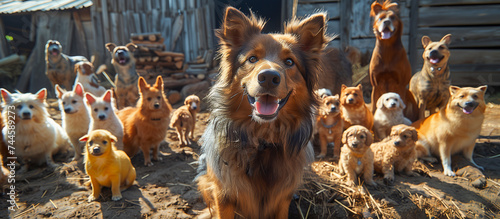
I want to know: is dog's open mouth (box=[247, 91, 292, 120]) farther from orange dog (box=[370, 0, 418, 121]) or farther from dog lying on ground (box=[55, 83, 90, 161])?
dog lying on ground (box=[55, 83, 90, 161])

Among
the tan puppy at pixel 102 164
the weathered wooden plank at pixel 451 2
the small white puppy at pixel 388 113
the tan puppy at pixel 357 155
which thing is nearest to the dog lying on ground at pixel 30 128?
the tan puppy at pixel 102 164

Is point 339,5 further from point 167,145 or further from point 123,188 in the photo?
point 123,188

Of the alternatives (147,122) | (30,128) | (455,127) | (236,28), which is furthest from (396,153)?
(30,128)

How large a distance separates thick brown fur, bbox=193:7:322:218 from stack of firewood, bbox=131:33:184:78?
6.84 meters

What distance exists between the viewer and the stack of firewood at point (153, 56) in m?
8.62

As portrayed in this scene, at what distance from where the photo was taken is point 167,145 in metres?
5.26

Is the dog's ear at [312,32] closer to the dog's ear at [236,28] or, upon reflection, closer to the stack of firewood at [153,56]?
the dog's ear at [236,28]

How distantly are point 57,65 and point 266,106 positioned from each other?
317 inches

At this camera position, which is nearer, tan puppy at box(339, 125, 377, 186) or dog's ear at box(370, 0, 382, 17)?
tan puppy at box(339, 125, 377, 186)

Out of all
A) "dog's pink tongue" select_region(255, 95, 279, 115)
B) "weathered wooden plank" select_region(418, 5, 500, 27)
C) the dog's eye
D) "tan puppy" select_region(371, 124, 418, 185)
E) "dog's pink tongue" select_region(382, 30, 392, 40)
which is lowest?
"tan puppy" select_region(371, 124, 418, 185)

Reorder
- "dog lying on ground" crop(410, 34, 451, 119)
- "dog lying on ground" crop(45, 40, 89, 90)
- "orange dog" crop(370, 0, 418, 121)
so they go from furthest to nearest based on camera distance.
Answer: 1. "dog lying on ground" crop(45, 40, 89, 90)
2. "orange dog" crop(370, 0, 418, 121)
3. "dog lying on ground" crop(410, 34, 451, 119)

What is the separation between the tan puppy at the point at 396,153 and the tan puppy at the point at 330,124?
668 millimetres

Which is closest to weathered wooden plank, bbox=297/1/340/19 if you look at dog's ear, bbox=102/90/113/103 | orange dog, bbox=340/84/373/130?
orange dog, bbox=340/84/373/130

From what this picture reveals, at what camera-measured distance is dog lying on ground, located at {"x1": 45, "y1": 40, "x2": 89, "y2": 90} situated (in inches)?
301
